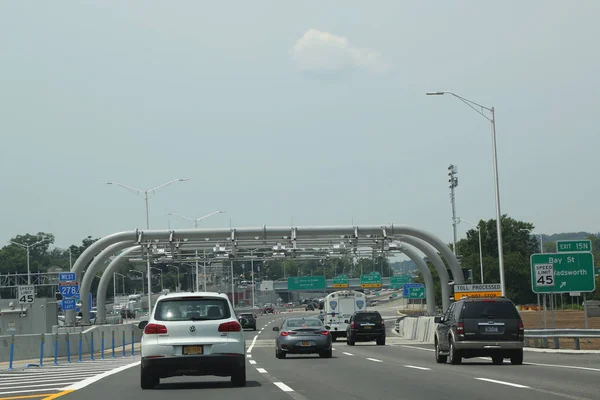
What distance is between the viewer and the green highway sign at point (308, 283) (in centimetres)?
13250

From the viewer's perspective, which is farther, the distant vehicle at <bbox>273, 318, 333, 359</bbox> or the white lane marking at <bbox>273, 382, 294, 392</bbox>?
the distant vehicle at <bbox>273, 318, 333, 359</bbox>

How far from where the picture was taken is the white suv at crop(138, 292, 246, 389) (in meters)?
17.6

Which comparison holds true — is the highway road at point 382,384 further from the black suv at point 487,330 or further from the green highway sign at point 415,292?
the green highway sign at point 415,292

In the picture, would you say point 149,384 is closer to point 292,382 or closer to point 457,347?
point 292,382

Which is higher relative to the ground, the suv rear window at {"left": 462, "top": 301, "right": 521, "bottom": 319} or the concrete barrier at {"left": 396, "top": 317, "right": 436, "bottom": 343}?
the suv rear window at {"left": 462, "top": 301, "right": 521, "bottom": 319}

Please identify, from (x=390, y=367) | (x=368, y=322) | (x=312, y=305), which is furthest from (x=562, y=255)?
(x=312, y=305)

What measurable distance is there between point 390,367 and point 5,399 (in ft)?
35.2

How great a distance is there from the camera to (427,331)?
170 feet

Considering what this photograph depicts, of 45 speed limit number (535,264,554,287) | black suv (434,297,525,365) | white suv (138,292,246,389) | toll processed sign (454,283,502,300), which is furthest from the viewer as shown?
toll processed sign (454,283,502,300)

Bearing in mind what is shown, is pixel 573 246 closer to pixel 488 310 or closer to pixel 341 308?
pixel 488 310

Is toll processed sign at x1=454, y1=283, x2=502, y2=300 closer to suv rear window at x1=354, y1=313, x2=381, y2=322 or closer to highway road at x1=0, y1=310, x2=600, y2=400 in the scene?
suv rear window at x1=354, y1=313, x2=381, y2=322

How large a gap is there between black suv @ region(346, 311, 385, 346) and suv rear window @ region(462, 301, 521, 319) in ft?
66.6

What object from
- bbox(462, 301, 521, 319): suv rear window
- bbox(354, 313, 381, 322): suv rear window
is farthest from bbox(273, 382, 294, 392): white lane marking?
bbox(354, 313, 381, 322): suv rear window

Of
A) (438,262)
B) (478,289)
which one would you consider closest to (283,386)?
(478,289)
